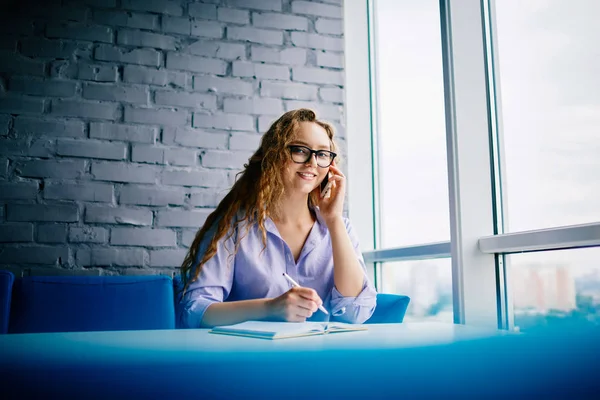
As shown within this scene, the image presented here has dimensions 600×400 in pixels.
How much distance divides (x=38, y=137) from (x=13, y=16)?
1.86ft

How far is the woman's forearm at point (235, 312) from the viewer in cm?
137

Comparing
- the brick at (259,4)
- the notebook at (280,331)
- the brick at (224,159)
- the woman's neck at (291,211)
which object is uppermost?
the brick at (259,4)

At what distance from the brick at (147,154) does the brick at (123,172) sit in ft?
0.11

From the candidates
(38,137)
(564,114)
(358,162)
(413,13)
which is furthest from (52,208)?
(564,114)

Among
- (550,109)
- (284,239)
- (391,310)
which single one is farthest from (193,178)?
(550,109)

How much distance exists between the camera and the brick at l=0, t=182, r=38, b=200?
2275 millimetres

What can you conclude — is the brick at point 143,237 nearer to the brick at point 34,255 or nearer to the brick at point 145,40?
the brick at point 34,255

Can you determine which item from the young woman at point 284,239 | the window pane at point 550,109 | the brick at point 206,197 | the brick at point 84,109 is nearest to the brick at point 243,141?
the brick at point 206,197

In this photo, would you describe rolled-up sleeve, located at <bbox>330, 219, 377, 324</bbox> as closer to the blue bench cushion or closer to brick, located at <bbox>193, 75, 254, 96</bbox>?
the blue bench cushion

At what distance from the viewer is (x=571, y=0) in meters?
1.52

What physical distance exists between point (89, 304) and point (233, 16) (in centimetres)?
157

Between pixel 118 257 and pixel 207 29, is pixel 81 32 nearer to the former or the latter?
pixel 207 29

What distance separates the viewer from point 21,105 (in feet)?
7.64

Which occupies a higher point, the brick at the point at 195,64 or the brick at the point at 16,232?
the brick at the point at 195,64
